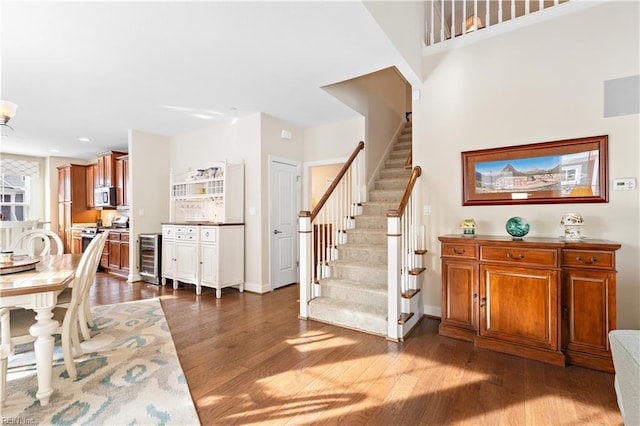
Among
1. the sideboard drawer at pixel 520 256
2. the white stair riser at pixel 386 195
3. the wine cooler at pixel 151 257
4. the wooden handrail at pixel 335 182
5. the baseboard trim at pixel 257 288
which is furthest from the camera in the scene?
the wine cooler at pixel 151 257

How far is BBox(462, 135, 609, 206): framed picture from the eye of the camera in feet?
8.85

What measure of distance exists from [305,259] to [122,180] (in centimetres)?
474

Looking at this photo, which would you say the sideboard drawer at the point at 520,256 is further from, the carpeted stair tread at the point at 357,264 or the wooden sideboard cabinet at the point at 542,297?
the carpeted stair tread at the point at 357,264

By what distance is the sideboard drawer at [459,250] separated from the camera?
9.24 ft

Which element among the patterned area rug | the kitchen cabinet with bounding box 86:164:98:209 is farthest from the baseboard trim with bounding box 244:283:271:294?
the kitchen cabinet with bounding box 86:164:98:209

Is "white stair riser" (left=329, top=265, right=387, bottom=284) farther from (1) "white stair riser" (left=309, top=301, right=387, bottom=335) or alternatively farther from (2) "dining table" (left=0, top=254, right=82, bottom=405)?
(2) "dining table" (left=0, top=254, right=82, bottom=405)

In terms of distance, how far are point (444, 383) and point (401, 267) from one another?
1117 mm

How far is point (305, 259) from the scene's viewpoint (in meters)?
3.50

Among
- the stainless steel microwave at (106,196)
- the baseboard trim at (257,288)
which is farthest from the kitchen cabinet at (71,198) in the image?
→ the baseboard trim at (257,288)

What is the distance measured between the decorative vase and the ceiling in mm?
1942

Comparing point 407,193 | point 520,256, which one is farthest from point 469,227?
point 407,193

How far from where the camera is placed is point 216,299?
168 inches

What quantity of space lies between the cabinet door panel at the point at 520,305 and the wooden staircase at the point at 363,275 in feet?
2.37

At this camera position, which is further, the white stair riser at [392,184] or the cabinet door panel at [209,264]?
the white stair riser at [392,184]
